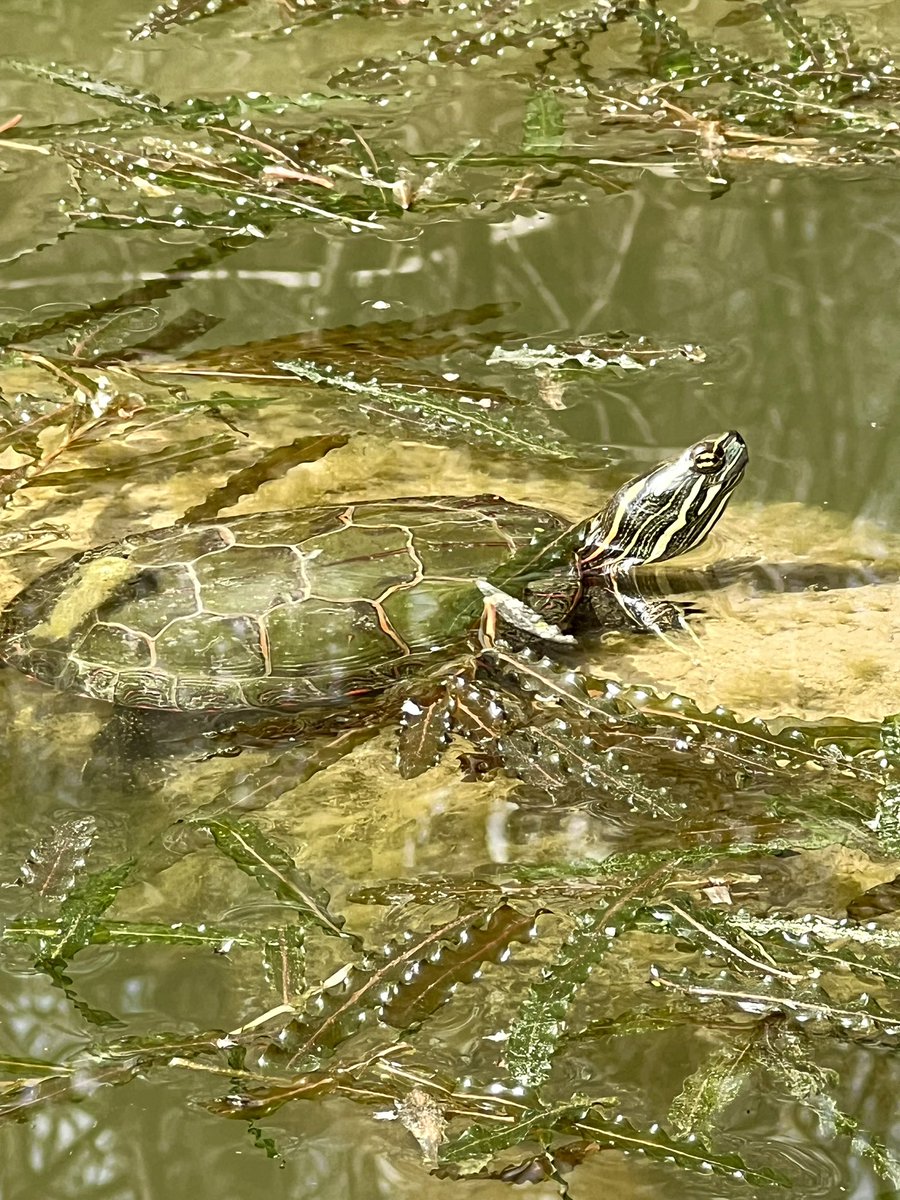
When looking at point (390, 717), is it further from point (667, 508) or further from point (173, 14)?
point (173, 14)

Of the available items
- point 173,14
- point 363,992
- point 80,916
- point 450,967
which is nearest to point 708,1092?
point 450,967

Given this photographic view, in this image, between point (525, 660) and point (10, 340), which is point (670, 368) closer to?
point (525, 660)

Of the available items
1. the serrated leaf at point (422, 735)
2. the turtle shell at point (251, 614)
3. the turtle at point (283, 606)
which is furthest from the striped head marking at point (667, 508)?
the serrated leaf at point (422, 735)

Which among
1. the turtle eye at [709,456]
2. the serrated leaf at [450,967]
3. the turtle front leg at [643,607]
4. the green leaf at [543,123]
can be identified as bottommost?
the serrated leaf at [450,967]

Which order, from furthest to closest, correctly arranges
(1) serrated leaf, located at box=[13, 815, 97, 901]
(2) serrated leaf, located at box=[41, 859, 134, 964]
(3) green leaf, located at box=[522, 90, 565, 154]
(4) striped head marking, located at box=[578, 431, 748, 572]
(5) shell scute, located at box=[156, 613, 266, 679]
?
(3) green leaf, located at box=[522, 90, 565, 154] → (4) striped head marking, located at box=[578, 431, 748, 572] → (5) shell scute, located at box=[156, 613, 266, 679] → (1) serrated leaf, located at box=[13, 815, 97, 901] → (2) serrated leaf, located at box=[41, 859, 134, 964]

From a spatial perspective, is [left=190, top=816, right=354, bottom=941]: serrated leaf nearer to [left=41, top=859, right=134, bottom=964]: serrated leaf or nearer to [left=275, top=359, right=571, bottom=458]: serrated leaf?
[left=41, top=859, right=134, bottom=964]: serrated leaf

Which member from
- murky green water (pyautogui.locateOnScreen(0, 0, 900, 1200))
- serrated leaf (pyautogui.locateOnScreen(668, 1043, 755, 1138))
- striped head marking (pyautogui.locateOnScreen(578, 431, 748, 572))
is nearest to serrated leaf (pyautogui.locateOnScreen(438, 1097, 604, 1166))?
murky green water (pyautogui.locateOnScreen(0, 0, 900, 1200))

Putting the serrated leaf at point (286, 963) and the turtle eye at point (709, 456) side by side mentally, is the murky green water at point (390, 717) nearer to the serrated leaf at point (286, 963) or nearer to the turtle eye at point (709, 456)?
the serrated leaf at point (286, 963)

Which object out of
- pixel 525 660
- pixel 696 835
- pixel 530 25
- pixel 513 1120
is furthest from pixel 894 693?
pixel 530 25
